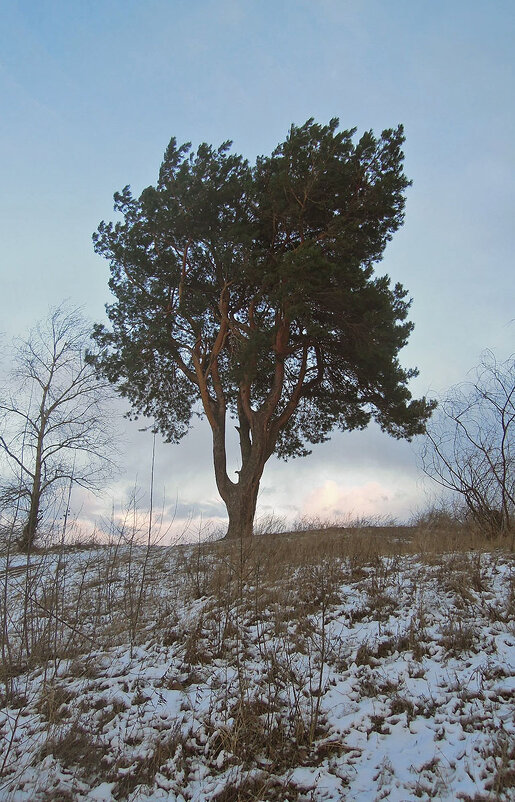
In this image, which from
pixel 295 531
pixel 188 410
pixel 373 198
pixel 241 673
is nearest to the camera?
pixel 241 673

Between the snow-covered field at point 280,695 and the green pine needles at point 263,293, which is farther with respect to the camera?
the green pine needles at point 263,293

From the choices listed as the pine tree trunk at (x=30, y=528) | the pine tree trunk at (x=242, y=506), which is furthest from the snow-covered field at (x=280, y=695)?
the pine tree trunk at (x=242, y=506)

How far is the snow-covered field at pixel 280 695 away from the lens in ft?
11.9

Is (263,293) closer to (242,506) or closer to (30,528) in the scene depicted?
(242,506)

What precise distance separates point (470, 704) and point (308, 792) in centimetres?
156

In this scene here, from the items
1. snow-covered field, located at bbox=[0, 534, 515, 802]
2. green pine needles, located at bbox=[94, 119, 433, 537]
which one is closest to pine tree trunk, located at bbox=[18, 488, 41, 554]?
snow-covered field, located at bbox=[0, 534, 515, 802]

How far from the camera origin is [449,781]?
3391 mm

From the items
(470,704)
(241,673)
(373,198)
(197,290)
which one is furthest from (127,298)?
(470,704)

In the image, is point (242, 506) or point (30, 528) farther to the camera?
point (242, 506)

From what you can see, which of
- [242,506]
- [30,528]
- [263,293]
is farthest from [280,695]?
[263,293]

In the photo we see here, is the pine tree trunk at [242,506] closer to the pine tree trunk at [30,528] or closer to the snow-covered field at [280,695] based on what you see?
the pine tree trunk at [30,528]

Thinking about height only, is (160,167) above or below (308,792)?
above

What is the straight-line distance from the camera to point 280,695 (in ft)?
14.8

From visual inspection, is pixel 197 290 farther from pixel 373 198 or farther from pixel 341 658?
pixel 341 658
